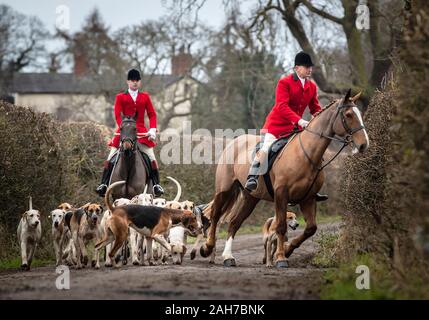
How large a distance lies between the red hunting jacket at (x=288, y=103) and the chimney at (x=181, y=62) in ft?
111

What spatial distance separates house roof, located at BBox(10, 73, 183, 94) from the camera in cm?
4784

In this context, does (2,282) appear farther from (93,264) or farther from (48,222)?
(48,222)

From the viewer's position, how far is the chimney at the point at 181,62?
154 feet

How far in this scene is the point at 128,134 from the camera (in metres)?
13.3

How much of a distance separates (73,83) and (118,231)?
55.6 m

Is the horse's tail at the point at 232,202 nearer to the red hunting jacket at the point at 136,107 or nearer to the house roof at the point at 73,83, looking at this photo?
the red hunting jacket at the point at 136,107

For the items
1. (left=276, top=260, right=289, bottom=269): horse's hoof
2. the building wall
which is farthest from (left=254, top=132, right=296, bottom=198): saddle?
the building wall

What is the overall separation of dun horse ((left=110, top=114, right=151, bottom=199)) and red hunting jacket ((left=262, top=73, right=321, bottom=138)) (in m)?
2.10

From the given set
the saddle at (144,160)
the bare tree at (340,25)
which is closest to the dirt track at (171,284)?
the saddle at (144,160)

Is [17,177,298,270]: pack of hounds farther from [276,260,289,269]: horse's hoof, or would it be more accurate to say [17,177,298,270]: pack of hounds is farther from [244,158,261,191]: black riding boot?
[244,158,261,191]: black riding boot

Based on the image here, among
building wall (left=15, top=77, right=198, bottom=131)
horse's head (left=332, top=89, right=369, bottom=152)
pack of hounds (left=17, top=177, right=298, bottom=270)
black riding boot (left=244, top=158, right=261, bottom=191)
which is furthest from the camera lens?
building wall (left=15, top=77, right=198, bottom=131)

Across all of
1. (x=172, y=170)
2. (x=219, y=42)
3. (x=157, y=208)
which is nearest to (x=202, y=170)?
(x=172, y=170)

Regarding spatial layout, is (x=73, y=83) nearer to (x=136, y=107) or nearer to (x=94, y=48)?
(x=94, y=48)
